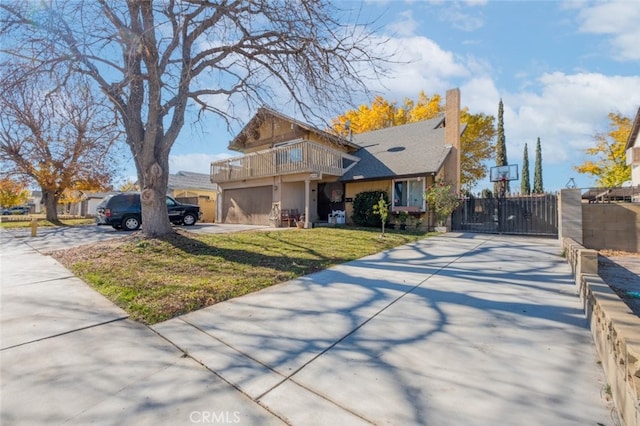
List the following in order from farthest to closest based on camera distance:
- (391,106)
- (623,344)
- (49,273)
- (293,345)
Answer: (391,106) < (49,273) < (293,345) < (623,344)

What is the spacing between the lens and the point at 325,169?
1456 centimetres

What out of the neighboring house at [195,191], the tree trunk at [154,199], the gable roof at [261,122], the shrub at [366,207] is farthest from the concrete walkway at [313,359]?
the neighboring house at [195,191]

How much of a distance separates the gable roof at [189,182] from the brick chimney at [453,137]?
701 inches

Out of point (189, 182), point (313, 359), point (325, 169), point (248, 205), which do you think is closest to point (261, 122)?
point (325, 169)

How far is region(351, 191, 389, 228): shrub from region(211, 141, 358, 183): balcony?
1.83 meters

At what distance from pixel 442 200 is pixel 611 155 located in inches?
898

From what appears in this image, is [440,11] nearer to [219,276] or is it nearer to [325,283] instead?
[325,283]

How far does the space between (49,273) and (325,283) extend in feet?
18.1

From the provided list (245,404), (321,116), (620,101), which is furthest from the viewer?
(620,101)

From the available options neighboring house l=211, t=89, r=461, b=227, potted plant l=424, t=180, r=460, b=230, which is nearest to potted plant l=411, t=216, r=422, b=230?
neighboring house l=211, t=89, r=461, b=227

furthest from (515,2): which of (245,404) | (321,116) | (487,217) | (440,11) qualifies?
(245,404)

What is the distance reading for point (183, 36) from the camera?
7793 mm

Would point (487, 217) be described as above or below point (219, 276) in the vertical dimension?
above

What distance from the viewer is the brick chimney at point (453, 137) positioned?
14234 millimetres
